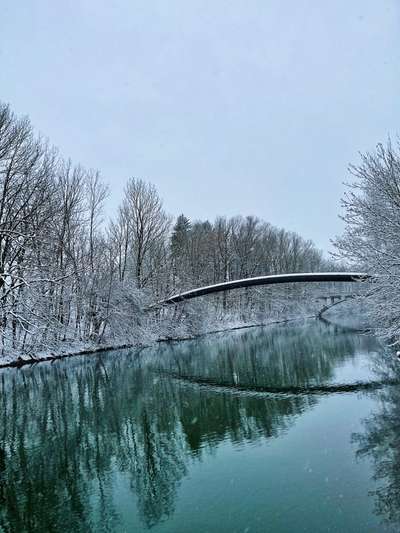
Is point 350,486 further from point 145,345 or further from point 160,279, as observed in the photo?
point 160,279

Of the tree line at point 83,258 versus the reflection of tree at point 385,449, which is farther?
the tree line at point 83,258

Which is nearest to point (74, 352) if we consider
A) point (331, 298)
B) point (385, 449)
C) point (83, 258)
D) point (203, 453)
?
point (83, 258)

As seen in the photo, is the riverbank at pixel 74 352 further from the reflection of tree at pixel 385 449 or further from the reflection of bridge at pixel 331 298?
the reflection of bridge at pixel 331 298

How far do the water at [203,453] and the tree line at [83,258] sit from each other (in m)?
4.60

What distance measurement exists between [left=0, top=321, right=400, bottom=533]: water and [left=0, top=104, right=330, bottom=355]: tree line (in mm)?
4600

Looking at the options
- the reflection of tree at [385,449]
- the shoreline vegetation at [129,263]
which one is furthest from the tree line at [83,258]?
the reflection of tree at [385,449]

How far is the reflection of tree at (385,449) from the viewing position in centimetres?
615

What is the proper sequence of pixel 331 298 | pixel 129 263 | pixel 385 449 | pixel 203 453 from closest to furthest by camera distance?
pixel 385 449
pixel 203 453
pixel 129 263
pixel 331 298

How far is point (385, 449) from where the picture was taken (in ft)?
27.9

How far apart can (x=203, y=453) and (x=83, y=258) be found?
26.3 meters

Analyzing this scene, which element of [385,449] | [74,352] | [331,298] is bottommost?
[385,449]

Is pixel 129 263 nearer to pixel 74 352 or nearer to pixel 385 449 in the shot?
pixel 74 352

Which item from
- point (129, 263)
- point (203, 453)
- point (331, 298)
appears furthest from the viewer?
point (331, 298)

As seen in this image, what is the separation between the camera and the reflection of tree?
615 centimetres
